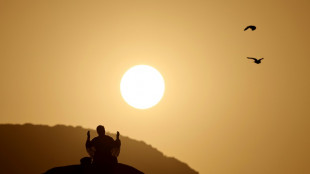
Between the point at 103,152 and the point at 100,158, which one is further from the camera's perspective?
the point at 103,152

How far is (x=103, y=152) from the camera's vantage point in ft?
63.4

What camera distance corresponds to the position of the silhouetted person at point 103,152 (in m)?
19.0

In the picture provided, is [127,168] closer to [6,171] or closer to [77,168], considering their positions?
[77,168]

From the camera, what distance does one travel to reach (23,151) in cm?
19238

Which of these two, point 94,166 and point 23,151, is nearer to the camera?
point 94,166

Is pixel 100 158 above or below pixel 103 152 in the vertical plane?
below

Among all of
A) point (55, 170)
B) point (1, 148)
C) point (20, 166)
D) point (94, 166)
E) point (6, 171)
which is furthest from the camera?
point (1, 148)

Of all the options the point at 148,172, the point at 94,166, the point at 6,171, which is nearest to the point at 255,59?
the point at 94,166

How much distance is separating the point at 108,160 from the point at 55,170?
296cm

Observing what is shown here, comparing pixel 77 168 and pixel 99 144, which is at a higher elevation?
pixel 99 144

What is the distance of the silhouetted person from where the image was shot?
1900 cm

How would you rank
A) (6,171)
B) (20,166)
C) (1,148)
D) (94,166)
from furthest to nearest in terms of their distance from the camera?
(1,148) < (20,166) < (6,171) < (94,166)

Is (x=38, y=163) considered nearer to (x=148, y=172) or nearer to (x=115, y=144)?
(x=148, y=172)

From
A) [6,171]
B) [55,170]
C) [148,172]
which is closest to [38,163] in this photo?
[6,171]
